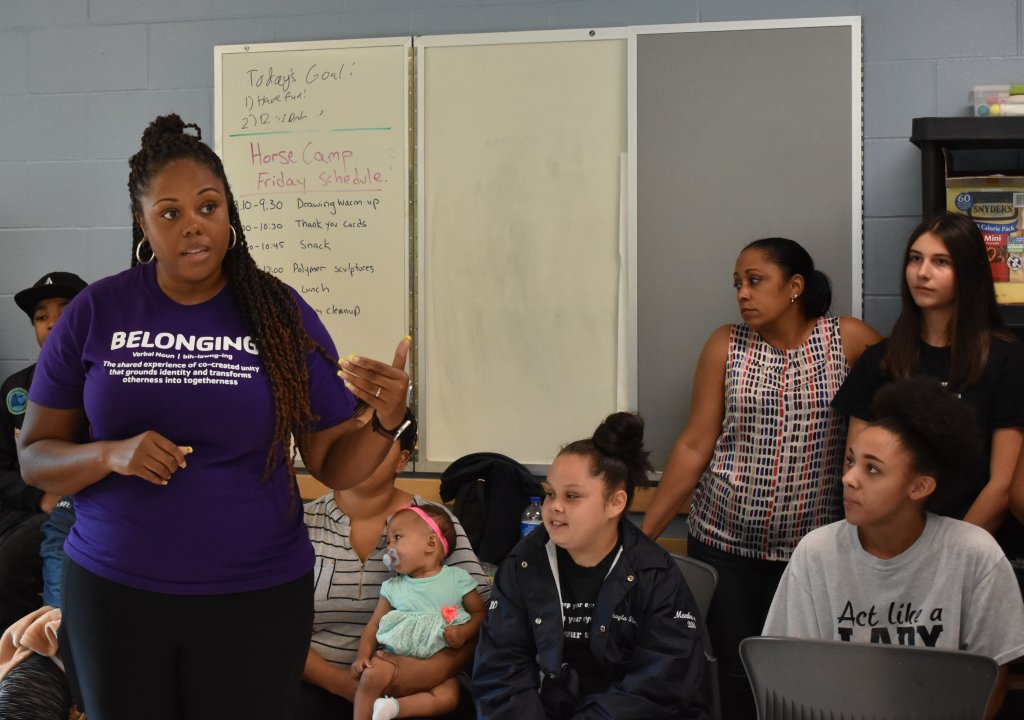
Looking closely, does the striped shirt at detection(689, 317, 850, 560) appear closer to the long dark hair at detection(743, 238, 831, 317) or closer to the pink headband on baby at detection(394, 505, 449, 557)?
the long dark hair at detection(743, 238, 831, 317)

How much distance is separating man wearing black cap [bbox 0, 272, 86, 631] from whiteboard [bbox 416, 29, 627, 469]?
1.15 m

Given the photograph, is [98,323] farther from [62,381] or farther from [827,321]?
[827,321]

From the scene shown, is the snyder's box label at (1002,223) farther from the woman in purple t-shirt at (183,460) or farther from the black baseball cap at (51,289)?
the black baseball cap at (51,289)

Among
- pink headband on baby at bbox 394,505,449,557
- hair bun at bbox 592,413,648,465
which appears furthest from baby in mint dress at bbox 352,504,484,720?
hair bun at bbox 592,413,648,465

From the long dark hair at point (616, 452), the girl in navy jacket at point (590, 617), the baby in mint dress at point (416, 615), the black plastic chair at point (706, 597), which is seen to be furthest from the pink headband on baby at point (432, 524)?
the black plastic chair at point (706, 597)

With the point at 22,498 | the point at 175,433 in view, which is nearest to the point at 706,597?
the point at 175,433

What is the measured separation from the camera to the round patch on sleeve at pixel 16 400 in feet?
10.5

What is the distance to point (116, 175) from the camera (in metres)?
3.51

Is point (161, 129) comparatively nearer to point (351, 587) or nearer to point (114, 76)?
point (351, 587)

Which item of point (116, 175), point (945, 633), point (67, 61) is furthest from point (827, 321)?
point (67, 61)

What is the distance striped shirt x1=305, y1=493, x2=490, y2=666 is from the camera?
254 centimetres

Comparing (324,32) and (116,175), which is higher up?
(324,32)

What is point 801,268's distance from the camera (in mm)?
2664

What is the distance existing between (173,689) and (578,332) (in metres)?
2.00
